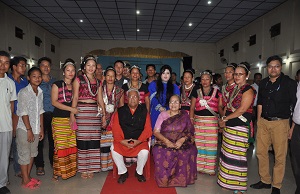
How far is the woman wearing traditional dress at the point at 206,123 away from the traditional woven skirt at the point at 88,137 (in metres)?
1.51

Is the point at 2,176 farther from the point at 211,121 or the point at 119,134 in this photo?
→ the point at 211,121

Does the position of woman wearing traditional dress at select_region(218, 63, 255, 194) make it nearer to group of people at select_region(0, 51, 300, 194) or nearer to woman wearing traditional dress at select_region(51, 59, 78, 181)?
group of people at select_region(0, 51, 300, 194)

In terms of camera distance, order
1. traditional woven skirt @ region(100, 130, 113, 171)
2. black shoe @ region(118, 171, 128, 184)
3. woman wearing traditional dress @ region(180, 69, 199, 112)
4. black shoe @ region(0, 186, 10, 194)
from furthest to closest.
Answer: woman wearing traditional dress @ region(180, 69, 199, 112) → traditional woven skirt @ region(100, 130, 113, 171) → black shoe @ region(118, 171, 128, 184) → black shoe @ region(0, 186, 10, 194)

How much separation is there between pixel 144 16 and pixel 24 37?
16.6ft

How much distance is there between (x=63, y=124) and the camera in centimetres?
318

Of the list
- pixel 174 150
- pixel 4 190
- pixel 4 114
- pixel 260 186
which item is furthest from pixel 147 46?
pixel 4 190

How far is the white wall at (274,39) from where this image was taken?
7121mm

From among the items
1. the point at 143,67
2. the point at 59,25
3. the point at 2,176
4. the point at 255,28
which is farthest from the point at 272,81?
the point at 143,67

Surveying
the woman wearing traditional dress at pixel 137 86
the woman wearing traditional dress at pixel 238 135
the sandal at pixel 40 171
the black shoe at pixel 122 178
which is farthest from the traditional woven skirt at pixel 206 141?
the sandal at pixel 40 171

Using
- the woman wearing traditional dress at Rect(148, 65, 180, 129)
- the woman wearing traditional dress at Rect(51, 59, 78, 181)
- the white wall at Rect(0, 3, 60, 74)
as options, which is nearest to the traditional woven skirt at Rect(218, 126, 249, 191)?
the woman wearing traditional dress at Rect(148, 65, 180, 129)

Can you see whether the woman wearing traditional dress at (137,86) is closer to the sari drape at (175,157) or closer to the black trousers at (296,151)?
the sari drape at (175,157)

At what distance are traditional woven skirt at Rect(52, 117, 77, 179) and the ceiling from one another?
5656 millimetres

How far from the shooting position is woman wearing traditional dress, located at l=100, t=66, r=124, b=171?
3.52 meters

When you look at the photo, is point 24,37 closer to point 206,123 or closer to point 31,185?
point 31,185
